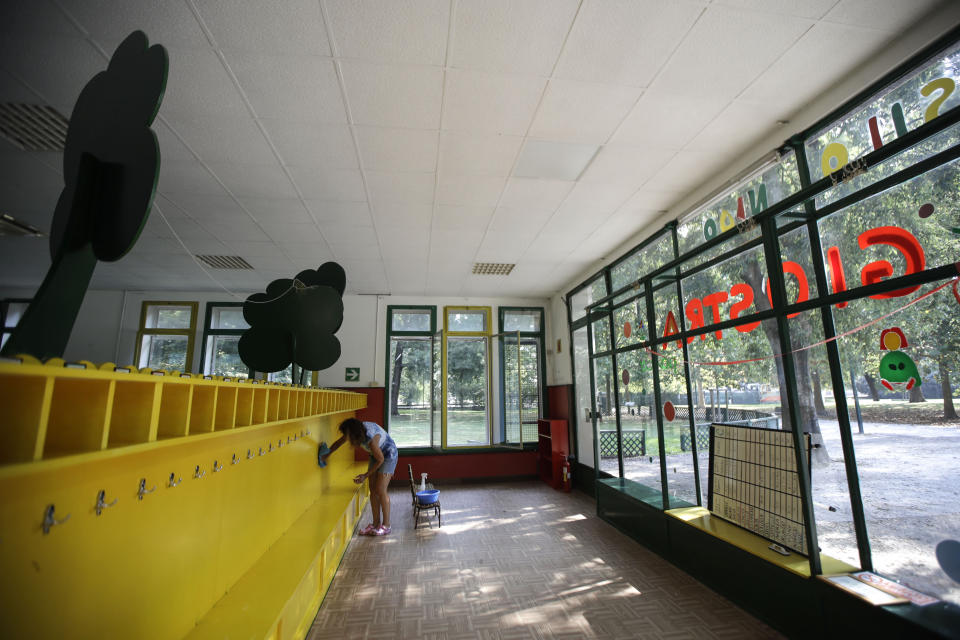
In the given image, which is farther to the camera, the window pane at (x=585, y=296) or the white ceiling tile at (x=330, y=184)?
the window pane at (x=585, y=296)

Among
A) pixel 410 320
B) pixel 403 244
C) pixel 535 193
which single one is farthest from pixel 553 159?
pixel 410 320

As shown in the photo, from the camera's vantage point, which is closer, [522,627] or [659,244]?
[522,627]

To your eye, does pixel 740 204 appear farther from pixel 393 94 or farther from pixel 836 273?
pixel 393 94

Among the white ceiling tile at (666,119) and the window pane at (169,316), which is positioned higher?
the white ceiling tile at (666,119)

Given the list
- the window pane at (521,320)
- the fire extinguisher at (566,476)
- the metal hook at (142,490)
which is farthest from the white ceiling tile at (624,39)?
the window pane at (521,320)

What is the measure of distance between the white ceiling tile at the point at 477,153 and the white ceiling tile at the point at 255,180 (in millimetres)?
1502

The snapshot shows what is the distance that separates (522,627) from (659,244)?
3.95m

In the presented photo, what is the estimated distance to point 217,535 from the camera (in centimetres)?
216

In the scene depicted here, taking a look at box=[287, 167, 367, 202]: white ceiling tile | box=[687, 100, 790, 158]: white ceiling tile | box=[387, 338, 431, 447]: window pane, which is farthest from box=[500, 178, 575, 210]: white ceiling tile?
box=[387, 338, 431, 447]: window pane

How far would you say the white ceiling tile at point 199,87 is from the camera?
239cm

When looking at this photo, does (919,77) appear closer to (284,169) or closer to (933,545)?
(933,545)

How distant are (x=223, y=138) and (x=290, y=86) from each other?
91cm

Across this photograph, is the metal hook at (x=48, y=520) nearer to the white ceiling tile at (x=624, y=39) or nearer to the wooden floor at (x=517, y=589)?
the wooden floor at (x=517, y=589)

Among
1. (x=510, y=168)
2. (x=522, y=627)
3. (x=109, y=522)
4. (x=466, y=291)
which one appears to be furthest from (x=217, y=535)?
(x=466, y=291)
